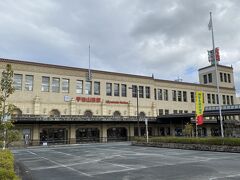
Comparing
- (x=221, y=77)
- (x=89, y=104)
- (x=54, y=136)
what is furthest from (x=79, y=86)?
(x=221, y=77)

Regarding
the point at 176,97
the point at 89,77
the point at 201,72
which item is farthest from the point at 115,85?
the point at 201,72

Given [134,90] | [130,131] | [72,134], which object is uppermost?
[134,90]

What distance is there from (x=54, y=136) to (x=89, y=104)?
994cm

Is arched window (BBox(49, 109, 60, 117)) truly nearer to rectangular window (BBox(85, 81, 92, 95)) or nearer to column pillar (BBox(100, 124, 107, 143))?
rectangular window (BBox(85, 81, 92, 95))

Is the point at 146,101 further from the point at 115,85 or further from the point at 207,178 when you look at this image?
the point at 207,178

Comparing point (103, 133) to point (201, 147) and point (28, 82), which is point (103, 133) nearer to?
point (28, 82)

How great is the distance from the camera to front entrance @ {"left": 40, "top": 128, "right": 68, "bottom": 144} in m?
46.0

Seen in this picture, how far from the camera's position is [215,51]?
3181 centimetres

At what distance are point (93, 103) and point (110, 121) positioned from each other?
19.9 feet

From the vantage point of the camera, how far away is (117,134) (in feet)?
179

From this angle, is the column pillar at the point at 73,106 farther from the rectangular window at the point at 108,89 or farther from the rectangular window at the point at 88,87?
the rectangular window at the point at 108,89

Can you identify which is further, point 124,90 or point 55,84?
point 124,90

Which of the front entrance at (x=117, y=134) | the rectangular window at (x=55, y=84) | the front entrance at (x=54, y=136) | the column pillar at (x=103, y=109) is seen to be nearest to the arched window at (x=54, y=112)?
the front entrance at (x=54, y=136)

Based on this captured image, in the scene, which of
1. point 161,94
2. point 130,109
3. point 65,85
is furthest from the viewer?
point 161,94
